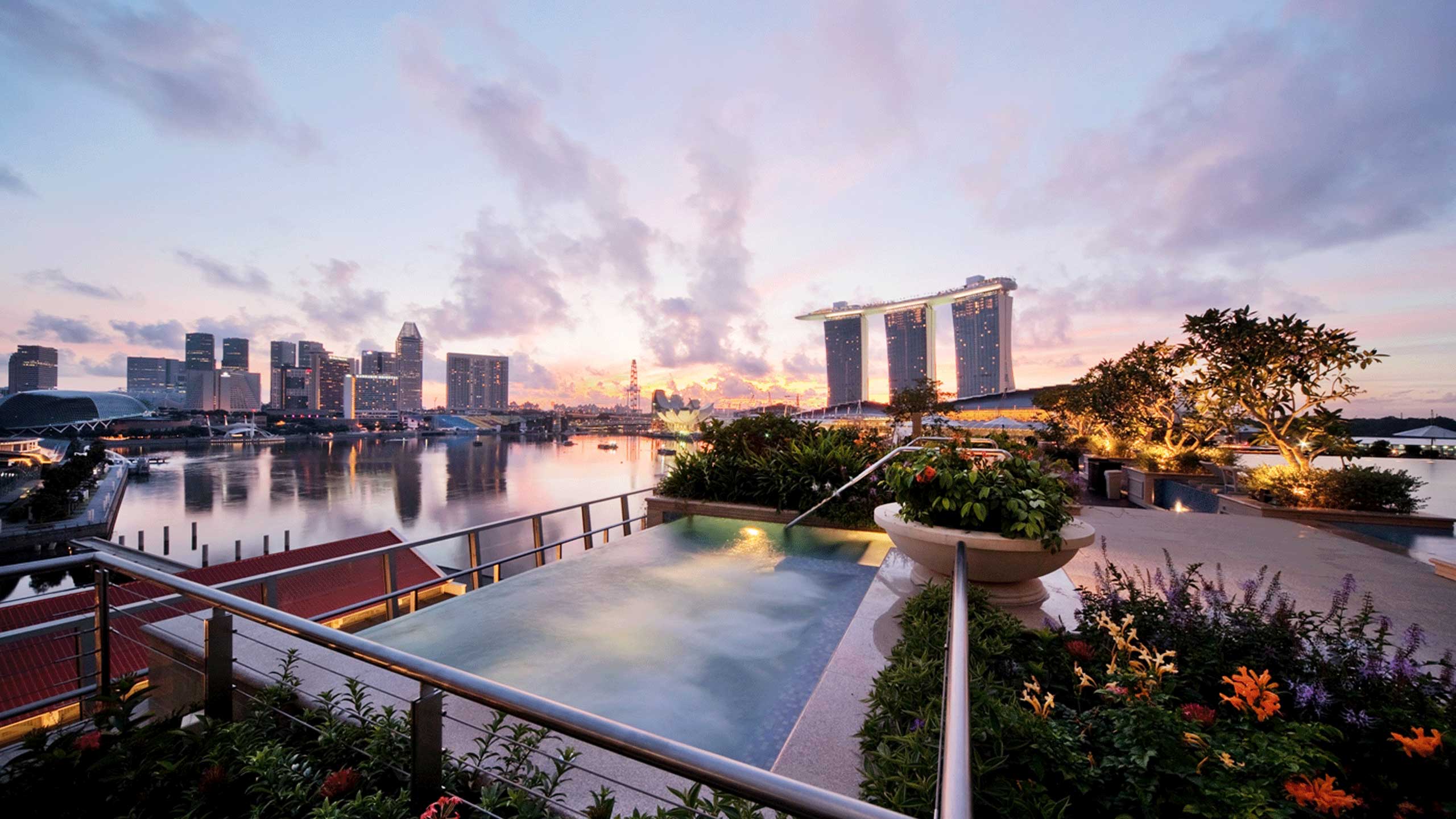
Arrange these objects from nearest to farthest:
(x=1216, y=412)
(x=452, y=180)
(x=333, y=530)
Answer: (x=1216, y=412) → (x=452, y=180) → (x=333, y=530)

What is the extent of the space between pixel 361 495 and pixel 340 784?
8765 cm

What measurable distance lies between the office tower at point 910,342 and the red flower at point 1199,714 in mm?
98382

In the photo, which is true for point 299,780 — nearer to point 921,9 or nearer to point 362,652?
point 362,652

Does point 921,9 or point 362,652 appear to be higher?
point 921,9

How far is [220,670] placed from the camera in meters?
2.52

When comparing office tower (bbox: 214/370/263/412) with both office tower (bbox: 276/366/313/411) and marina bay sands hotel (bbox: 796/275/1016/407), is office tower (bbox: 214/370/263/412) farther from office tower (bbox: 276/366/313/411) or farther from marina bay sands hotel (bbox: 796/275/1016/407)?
marina bay sands hotel (bbox: 796/275/1016/407)

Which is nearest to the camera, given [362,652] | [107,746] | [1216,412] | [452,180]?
[362,652]

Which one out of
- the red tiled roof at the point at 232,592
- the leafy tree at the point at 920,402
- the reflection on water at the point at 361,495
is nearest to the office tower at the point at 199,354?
the reflection on water at the point at 361,495

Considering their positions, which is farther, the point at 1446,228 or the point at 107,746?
the point at 1446,228

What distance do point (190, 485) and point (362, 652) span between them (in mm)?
112864

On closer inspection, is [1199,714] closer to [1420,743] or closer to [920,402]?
[1420,743]

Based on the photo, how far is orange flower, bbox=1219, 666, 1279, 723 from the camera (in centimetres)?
172

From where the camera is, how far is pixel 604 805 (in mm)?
1625

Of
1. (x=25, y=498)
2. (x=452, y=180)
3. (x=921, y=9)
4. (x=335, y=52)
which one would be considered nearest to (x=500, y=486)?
(x=25, y=498)
